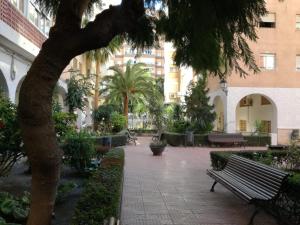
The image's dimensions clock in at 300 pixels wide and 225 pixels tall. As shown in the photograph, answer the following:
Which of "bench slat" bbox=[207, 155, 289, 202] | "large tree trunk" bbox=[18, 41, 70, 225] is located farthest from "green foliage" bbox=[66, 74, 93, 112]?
"large tree trunk" bbox=[18, 41, 70, 225]

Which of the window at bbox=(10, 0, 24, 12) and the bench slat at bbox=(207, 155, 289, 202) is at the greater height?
the window at bbox=(10, 0, 24, 12)

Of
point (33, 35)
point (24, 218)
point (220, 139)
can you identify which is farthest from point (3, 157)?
point (220, 139)

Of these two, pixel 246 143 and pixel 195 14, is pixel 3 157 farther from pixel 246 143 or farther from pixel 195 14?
pixel 246 143

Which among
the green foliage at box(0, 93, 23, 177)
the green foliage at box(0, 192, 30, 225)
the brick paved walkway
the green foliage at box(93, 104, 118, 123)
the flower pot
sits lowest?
the brick paved walkway

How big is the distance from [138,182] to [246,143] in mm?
15924

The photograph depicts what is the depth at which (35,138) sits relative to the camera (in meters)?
3.39

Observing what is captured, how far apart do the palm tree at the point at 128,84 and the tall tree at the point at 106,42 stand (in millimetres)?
32453

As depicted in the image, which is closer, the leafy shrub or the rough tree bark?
the rough tree bark

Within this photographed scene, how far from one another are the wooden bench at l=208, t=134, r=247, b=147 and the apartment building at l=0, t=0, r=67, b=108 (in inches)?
492

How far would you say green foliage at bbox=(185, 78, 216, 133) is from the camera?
27172 millimetres

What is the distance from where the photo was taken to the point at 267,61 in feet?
93.2

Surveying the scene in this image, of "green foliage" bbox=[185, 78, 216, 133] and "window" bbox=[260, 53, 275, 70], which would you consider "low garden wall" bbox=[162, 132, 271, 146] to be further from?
"window" bbox=[260, 53, 275, 70]

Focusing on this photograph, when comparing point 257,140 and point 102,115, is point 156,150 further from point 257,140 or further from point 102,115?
point 102,115

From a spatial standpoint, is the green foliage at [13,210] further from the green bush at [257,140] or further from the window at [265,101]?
the window at [265,101]
